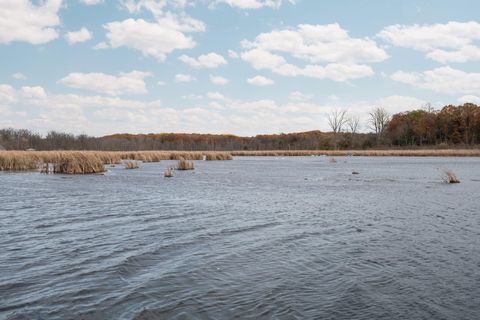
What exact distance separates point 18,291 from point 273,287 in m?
3.28

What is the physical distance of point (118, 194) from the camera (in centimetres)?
1647

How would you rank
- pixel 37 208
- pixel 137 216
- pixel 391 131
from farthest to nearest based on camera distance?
pixel 391 131
pixel 37 208
pixel 137 216

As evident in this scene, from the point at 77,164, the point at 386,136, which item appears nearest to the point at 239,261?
the point at 77,164

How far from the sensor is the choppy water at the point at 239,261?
500 cm

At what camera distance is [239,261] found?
6988 millimetres

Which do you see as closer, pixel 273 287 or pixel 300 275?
pixel 273 287

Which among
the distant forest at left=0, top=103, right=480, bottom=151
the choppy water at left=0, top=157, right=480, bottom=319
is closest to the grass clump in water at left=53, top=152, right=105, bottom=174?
the choppy water at left=0, top=157, right=480, bottom=319

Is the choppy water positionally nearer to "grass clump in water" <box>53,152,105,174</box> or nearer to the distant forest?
"grass clump in water" <box>53,152,105,174</box>

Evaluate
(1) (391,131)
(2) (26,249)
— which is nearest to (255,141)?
(1) (391,131)

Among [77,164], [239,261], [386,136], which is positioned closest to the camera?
[239,261]

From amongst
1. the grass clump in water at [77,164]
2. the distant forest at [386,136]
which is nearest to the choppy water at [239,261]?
the grass clump in water at [77,164]

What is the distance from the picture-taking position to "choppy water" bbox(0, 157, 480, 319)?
16.4 feet

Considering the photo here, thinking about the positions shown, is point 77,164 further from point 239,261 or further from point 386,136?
point 386,136

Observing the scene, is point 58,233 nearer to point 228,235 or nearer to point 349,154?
point 228,235
